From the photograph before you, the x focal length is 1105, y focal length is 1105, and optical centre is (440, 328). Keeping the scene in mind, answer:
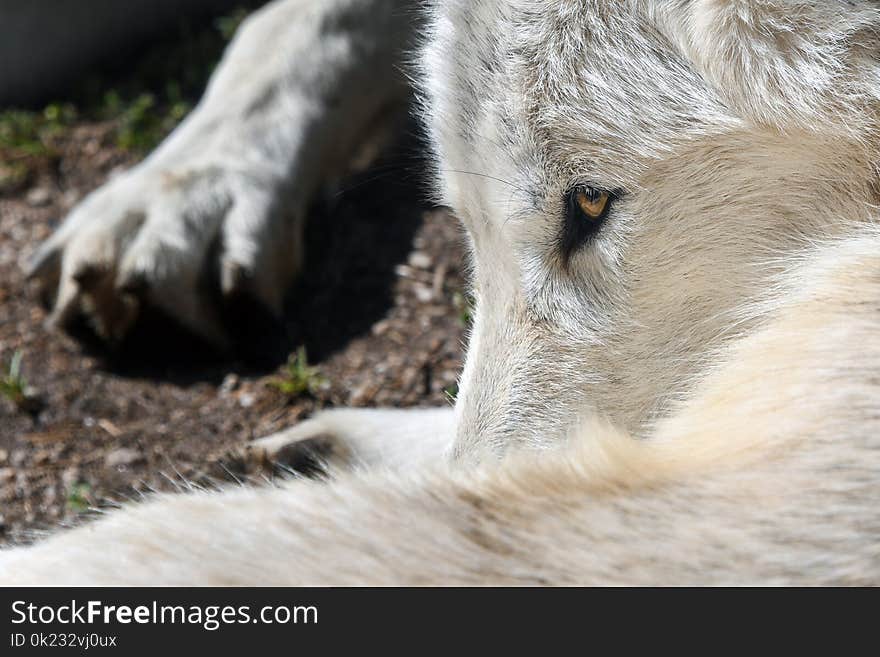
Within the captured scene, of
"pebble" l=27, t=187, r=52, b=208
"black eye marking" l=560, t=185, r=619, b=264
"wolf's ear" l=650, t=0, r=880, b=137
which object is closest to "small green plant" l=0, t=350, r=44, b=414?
"pebble" l=27, t=187, r=52, b=208

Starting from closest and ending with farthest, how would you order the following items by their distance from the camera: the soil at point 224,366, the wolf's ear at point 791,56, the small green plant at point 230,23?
the wolf's ear at point 791,56
the soil at point 224,366
the small green plant at point 230,23

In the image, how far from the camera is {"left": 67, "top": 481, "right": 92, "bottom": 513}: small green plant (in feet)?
8.02

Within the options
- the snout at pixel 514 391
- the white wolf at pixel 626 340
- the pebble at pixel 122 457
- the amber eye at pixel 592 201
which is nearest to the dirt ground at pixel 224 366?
the pebble at pixel 122 457

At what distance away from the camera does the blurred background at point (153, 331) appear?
2.65 meters

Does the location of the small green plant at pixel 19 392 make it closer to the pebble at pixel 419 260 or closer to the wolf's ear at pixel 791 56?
the pebble at pixel 419 260

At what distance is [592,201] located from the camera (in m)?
1.86

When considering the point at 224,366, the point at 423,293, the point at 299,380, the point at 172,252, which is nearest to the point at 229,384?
the point at 224,366

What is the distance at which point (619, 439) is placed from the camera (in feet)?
4.92

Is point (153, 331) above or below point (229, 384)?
above

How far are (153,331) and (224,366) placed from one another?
0.21 meters

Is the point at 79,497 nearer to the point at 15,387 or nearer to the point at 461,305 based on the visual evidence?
the point at 15,387
